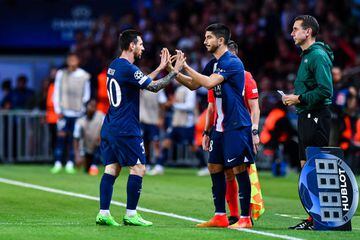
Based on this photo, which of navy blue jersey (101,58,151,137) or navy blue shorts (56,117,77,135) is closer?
navy blue jersey (101,58,151,137)

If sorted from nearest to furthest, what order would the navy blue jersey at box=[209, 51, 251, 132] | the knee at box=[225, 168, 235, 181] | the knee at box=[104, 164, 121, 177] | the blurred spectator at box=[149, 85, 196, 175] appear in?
the navy blue jersey at box=[209, 51, 251, 132] < the knee at box=[104, 164, 121, 177] < the knee at box=[225, 168, 235, 181] < the blurred spectator at box=[149, 85, 196, 175]

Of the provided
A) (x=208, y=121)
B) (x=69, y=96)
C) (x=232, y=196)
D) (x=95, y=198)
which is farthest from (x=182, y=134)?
(x=232, y=196)

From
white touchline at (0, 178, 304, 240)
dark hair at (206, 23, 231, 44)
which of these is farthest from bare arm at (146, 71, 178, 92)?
white touchline at (0, 178, 304, 240)

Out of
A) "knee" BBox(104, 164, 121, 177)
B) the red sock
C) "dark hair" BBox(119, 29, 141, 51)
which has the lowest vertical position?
the red sock

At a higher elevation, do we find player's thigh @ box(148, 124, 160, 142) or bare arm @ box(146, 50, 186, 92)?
bare arm @ box(146, 50, 186, 92)

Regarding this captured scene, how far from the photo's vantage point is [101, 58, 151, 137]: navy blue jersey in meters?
13.1

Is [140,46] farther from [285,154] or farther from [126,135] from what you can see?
[285,154]

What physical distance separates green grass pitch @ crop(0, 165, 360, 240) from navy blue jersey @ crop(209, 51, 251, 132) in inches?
48.7

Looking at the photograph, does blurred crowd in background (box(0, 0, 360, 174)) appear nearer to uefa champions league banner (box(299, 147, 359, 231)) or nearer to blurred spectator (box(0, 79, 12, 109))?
blurred spectator (box(0, 79, 12, 109))

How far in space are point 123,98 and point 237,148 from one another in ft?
4.70

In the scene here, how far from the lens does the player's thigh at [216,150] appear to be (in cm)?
1304

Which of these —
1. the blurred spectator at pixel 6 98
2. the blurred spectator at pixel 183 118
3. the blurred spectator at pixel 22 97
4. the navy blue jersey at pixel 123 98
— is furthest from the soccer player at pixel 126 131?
the blurred spectator at pixel 22 97

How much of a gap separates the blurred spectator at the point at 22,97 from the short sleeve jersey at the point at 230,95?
663 inches

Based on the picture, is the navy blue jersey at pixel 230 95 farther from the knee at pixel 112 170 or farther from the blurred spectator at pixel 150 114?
the blurred spectator at pixel 150 114
